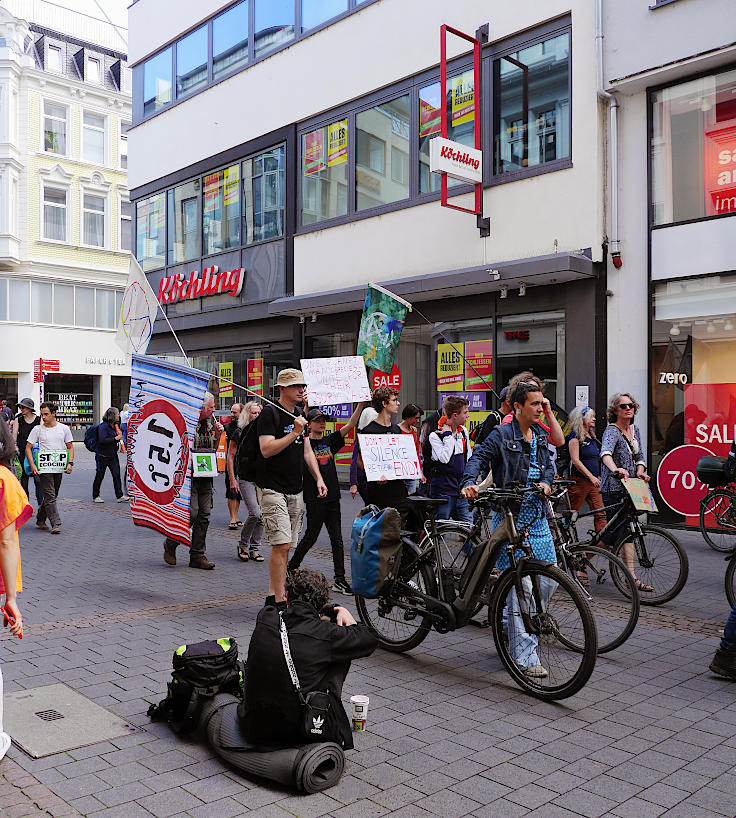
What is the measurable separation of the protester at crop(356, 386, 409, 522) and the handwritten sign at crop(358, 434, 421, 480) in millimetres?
88

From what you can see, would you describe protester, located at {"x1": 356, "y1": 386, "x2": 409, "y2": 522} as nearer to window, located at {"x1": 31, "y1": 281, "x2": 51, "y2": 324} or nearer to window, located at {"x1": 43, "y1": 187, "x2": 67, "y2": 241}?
window, located at {"x1": 31, "y1": 281, "x2": 51, "y2": 324}

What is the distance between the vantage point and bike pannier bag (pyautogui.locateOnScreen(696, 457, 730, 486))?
6.03 m

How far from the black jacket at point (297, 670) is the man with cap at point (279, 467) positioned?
8.20 feet

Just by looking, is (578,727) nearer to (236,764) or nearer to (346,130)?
(236,764)

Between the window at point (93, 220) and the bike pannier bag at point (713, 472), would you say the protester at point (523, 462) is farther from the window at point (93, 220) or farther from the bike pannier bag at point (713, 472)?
the window at point (93, 220)

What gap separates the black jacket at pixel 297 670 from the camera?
3650mm

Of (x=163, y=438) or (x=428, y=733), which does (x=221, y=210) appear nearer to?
(x=163, y=438)

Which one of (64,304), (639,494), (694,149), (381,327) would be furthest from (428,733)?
(64,304)

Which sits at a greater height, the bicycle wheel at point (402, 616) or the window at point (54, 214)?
the window at point (54, 214)

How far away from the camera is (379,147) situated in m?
15.8

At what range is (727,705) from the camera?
4742 millimetres

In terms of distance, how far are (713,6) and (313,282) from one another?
8.74 meters

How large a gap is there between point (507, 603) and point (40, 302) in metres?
36.9

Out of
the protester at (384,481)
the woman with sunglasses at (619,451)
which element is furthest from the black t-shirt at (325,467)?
the woman with sunglasses at (619,451)
